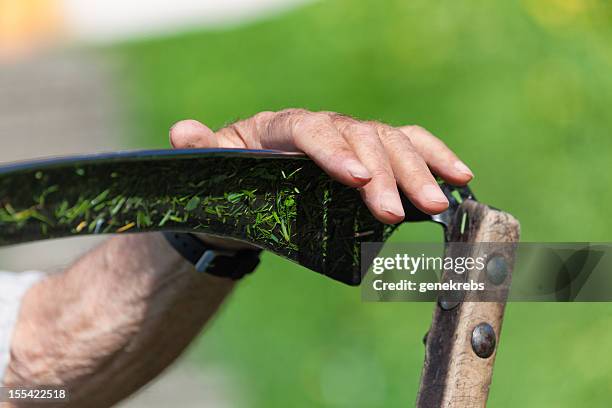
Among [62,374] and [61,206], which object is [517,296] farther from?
[62,374]

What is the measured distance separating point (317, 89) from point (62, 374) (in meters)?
3.91

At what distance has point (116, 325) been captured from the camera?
1.92 meters

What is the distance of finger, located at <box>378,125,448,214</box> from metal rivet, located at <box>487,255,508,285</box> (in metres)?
0.10

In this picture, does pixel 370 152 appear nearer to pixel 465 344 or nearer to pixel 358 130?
pixel 358 130

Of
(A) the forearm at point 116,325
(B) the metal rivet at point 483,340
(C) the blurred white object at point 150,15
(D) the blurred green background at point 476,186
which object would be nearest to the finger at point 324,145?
(B) the metal rivet at point 483,340

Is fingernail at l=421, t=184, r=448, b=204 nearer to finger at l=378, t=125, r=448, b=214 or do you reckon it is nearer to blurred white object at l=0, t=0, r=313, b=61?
finger at l=378, t=125, r=448, b=214

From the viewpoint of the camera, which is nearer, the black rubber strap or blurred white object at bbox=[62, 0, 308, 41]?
the black rubber strap

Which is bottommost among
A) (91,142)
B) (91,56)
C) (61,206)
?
(61,206)

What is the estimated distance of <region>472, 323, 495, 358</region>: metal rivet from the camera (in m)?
1.19

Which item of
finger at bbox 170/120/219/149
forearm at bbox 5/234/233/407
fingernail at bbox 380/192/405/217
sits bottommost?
forearm at bbox 5/234/233/407

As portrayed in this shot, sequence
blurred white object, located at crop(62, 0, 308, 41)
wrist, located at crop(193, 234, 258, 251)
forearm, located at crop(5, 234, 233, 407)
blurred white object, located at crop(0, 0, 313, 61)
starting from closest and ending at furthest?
wrist, located at crop(193, 234, 258, 251)
forearm, located at crop(5, 234, 233, 407)
blurred white object, located at crop(62, 0, 308, 41)
blurred white object, located at crop(0, 0, 313, 61)

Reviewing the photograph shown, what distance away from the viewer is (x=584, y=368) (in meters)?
3.51

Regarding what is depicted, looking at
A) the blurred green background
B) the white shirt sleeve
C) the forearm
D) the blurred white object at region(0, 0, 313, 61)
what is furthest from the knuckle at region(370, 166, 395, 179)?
the blurred white object at region(0, 0, 313, 61)

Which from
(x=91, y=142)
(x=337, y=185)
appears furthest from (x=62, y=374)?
(x=91, y=142)
